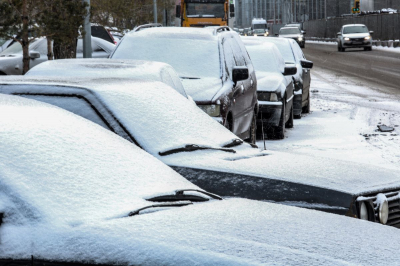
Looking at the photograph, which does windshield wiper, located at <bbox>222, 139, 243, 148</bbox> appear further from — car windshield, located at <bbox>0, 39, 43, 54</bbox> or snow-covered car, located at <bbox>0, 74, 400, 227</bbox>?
car windshield, located at <bbox>0, 39, 43, 54</bbox>

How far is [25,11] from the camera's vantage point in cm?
1551

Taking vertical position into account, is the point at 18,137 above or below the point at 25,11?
below

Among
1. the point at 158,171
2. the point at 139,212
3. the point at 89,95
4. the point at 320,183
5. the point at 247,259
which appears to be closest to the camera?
the point at 247,259

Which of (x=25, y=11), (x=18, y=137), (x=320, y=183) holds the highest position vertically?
(x=25, y=11)

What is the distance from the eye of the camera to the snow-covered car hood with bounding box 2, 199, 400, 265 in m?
2.84

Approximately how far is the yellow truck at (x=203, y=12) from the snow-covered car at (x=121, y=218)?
3652 cm

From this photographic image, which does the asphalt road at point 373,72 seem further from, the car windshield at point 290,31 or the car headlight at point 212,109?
the car windshield at point 290,31

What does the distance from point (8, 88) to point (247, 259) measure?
126 inches

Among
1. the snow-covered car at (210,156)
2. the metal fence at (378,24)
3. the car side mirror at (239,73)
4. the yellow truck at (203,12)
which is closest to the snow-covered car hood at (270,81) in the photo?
the car side mirror at (239,73)

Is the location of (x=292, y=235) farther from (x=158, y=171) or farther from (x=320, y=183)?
(x=320, y=183)

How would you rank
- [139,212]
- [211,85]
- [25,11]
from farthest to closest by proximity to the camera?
[25,11] < [211,85] < [139,212]

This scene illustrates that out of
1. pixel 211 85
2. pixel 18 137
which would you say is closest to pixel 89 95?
pixel 18 137

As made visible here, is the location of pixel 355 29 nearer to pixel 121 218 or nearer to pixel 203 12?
pixel 203 12

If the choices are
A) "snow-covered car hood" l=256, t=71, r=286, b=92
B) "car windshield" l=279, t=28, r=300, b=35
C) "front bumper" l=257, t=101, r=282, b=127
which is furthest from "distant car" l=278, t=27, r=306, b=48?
"front bumper" l=257, t=101, r=282, b=127
